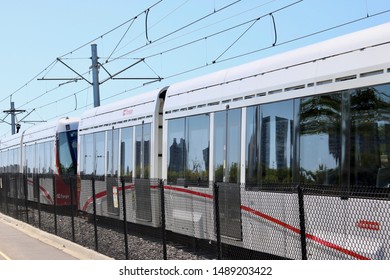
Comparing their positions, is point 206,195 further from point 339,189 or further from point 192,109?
point 339,189

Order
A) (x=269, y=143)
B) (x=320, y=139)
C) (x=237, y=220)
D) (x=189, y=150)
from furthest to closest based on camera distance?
(x=189, y=150) < (x=237, y=220) < (x=269, y=143) < (x=320, y=139)

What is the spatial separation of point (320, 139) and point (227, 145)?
2.61m

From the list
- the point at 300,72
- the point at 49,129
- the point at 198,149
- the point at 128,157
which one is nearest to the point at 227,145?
the point at 198,149

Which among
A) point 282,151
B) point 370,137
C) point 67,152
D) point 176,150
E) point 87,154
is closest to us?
point 370,137

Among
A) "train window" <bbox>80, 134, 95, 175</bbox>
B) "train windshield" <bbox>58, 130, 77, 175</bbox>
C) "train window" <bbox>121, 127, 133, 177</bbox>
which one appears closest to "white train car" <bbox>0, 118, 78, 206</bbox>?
"train windshield" <bbox>58, 130, 77, 175</bbox>

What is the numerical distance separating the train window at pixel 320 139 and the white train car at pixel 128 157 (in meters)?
4.26

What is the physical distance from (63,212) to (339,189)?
15.1 metres

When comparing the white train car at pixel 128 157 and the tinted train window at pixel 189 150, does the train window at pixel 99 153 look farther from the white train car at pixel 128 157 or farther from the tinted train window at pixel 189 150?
the tinted train window at pixel 189 150

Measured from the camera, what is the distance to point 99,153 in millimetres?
18031

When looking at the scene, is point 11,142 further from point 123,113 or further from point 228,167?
point 228,167

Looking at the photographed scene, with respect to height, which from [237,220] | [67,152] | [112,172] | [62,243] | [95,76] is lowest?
[62,243]

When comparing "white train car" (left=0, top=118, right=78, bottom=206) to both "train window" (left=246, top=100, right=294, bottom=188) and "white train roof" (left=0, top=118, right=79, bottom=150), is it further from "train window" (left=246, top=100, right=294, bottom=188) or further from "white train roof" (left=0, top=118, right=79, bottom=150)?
"train window" (left=246, top=100, right=294, bottom=188)

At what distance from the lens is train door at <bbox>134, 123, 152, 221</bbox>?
43.1 feet

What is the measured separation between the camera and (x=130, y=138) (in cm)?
1557
